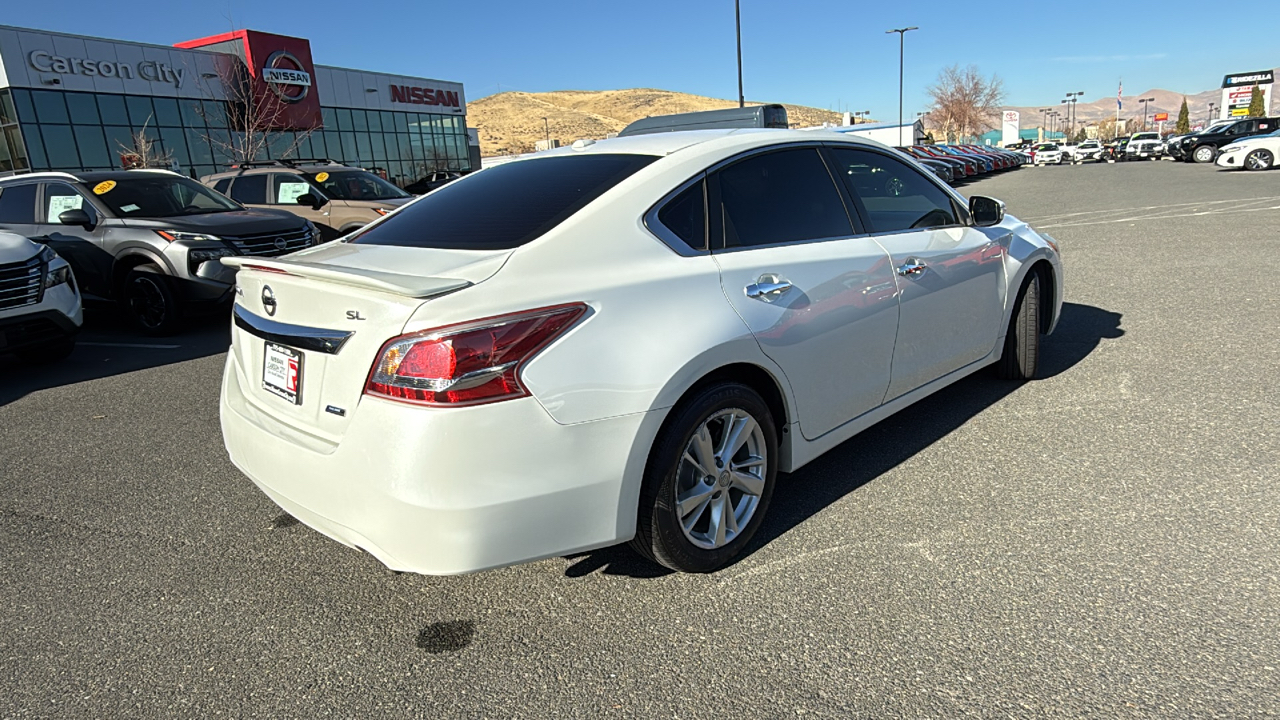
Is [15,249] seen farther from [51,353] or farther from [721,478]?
[721,478]

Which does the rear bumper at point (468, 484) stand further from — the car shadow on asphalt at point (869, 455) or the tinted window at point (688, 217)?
the tinted window at point (688, 217)

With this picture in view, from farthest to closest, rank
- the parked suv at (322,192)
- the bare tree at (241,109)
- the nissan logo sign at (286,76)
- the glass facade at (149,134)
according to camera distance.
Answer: the nissan logo sign at (286,76), the bare tree at (241,109), the glass facade at (149,134), the parked suv at (322,192)

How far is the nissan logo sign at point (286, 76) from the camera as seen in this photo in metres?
35.3

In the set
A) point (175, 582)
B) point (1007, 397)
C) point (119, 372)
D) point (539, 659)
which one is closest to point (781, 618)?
point (539, 659)

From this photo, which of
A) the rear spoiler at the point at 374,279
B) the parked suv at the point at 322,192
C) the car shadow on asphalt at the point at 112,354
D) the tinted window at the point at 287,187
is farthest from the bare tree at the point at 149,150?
the rear spoiler at the point at 374,279

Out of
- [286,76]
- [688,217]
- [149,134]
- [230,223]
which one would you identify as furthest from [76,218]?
[286,76]

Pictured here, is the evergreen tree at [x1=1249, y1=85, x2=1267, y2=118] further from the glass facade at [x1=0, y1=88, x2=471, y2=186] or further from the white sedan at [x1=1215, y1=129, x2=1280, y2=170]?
the glass facade at [x1=0, y1=88, x2=471, y2=186]

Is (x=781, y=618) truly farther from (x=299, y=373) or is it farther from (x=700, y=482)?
(x=299, y=373)

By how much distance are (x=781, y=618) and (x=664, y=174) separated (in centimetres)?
164

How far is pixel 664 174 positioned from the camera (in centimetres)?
297

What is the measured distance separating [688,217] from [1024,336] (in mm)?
2839

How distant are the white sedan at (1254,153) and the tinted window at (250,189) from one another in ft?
94.9

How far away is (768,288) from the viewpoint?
298cm

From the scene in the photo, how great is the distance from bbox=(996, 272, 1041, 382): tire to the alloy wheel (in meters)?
2.47
